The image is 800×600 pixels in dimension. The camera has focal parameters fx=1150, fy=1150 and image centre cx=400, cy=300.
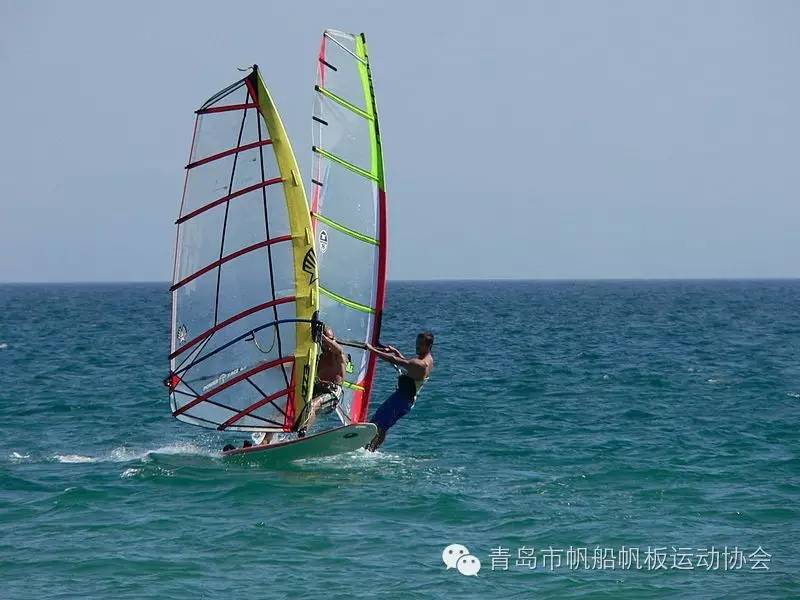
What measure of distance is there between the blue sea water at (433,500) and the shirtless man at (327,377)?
813 millimetres

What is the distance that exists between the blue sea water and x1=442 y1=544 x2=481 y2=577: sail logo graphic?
0.10m

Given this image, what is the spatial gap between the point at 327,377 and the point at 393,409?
102 centimetres

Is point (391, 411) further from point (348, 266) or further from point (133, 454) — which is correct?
point (133, 454)

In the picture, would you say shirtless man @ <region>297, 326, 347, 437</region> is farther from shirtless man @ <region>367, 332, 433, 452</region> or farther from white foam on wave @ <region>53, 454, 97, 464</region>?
white foam on wave @ <region>53, 454, 97, 464</region>

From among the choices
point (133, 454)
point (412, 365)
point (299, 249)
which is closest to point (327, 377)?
point (412, 365)

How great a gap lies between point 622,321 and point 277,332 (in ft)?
145

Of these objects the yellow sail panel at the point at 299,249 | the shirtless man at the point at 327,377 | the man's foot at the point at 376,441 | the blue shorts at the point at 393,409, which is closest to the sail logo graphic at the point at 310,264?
the yellow sail panel at the point at 299,249

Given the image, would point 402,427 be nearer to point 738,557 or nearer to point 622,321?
point 738,557

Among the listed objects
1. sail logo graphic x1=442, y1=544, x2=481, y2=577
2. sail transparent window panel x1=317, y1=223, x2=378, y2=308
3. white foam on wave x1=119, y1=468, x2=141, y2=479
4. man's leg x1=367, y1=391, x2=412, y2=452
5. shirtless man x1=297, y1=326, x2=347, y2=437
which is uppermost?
sail transparent window panel x1=317, y1=223, x2=378, y2=308

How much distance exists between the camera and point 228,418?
15.4 metres

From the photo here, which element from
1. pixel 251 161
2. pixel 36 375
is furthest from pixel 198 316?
pixel 36 375

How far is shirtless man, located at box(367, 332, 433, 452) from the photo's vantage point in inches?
578

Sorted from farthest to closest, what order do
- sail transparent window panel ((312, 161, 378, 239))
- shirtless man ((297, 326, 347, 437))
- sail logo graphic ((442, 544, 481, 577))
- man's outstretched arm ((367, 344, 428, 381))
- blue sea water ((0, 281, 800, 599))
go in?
1. sail transparent window panel ((312, 161, 378, 239))
2. shirtless man ((297, 326, 347, 437))
3. man's outstretched arm ((367, 344, 428, 381))
4. sail logo graphic ((442, 544, 481, 577))
5. blue sea water ((0, 281, 800, 599))

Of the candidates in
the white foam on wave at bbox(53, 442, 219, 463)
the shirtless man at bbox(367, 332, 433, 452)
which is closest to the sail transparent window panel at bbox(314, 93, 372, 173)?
the shirtless man at bbox(367, 332, 433, 452)
